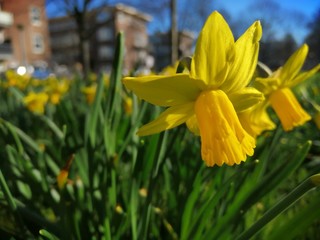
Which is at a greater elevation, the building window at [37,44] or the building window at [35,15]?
the building window at [35,15]

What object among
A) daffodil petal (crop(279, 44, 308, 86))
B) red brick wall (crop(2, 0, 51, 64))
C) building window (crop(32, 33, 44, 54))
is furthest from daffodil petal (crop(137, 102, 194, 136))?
building window (crop(32, 33, 44, 54))

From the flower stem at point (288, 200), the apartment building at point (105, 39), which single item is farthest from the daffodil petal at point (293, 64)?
the apartment building at point (105, 39)

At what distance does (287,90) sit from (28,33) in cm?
2401

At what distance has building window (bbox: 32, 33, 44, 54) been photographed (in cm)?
2294

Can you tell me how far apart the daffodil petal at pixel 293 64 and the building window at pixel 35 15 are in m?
24.1

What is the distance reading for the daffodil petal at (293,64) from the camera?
61 cm

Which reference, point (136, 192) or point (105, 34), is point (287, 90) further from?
point (105, 34)

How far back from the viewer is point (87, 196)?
73 centimetres

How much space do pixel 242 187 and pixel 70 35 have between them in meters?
34.4

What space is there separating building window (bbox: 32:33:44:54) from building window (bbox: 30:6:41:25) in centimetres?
81

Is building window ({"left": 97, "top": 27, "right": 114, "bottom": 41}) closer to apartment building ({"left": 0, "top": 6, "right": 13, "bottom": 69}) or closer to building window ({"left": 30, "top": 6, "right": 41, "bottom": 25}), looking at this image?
building window ({"left": 30, "top": 6, "right": 41, "bottom": 25})

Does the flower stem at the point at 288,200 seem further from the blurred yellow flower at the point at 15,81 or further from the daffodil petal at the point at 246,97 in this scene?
the blurred yellow flower at the point at 15,81

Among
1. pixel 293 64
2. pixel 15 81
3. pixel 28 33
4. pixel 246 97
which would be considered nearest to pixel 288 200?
pixel 246 97

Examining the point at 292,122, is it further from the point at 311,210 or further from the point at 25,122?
the point at 25,122
